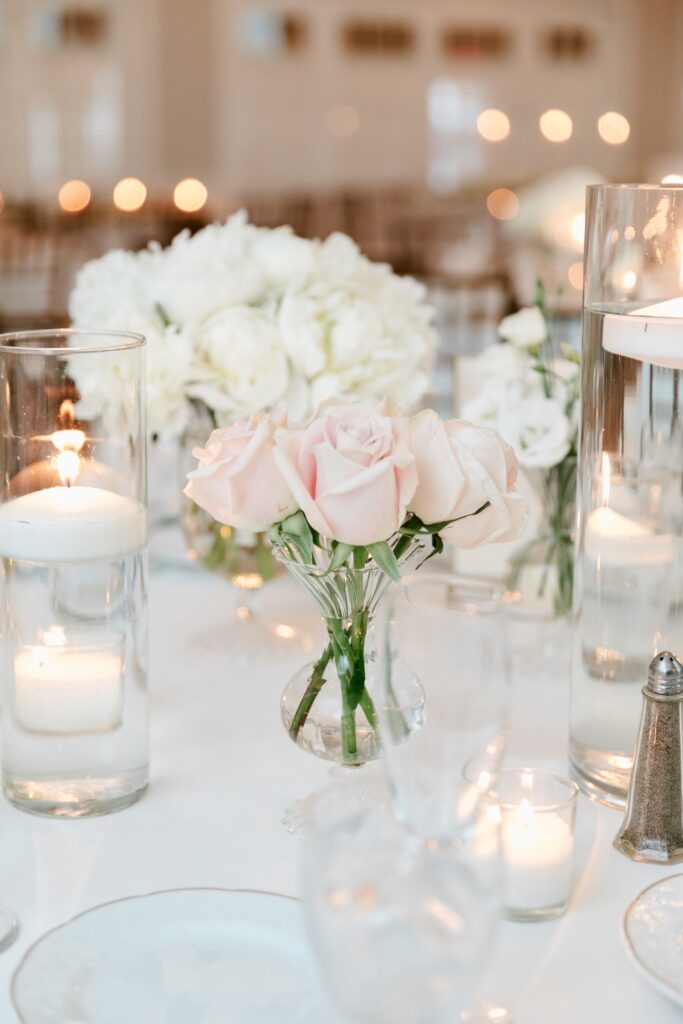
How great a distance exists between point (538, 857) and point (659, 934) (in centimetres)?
8

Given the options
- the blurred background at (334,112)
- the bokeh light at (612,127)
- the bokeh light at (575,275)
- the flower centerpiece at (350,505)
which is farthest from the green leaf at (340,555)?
the bokeh light at (612,127)

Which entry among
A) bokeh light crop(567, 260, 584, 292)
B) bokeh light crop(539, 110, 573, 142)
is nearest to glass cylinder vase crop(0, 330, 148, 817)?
bokeh light crop(567, 260, 584, 292)

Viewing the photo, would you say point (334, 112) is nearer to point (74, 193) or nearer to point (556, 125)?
point (556, 125)

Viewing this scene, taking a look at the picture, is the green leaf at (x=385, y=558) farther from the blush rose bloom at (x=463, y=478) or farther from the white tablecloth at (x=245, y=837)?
the white tablecloth at (x=245, y=837)

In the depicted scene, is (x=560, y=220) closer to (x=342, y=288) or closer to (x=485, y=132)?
(x=342, y=288)

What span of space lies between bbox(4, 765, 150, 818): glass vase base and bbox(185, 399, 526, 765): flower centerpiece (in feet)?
0.45

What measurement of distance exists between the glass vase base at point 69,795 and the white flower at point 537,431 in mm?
477

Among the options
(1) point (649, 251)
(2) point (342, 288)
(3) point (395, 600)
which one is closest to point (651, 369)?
(1) point (649, 251)

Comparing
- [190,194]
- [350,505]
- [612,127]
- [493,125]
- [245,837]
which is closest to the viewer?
[350,505]

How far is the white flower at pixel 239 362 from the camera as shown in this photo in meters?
1.13

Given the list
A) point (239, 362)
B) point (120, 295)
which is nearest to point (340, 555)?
point (239, 362)

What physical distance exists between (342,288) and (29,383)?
0.40 m

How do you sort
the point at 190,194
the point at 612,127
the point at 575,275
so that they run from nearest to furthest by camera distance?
the point at 575,275
the point at 190,194
the point at 612,127

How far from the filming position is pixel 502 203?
26.1 feet
